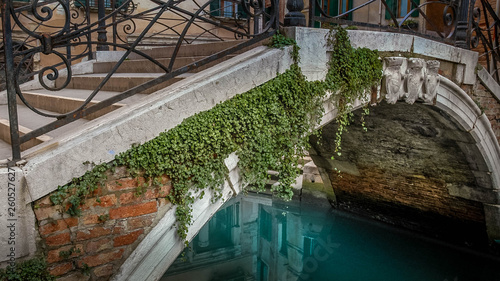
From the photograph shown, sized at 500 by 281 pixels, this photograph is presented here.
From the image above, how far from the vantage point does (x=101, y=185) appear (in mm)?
2117

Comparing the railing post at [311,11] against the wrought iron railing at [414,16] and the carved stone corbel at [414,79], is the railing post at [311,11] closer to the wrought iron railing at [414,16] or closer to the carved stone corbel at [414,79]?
the wrought iron railing at [414,16]

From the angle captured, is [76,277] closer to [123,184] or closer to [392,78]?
[123,184]

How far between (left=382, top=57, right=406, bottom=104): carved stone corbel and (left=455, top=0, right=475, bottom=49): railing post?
Answer: 121 centimetres

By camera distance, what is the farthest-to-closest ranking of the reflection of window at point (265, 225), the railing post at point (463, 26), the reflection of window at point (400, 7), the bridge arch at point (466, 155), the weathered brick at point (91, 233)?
1. the reflection of window at point (400, 7)
2. the reflection of window at point (265, 225)
3. the bridge arch at point (466, 155)
4. the railing post at point (463, 26)
5. the weathered brick at point (91, 233)

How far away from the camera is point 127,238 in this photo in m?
2.25

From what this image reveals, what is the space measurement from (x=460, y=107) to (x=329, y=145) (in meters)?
2.19

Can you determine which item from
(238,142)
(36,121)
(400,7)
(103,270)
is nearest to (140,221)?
(103,270)

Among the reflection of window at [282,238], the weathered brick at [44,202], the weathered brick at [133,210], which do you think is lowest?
the reflection of window at [282,238]

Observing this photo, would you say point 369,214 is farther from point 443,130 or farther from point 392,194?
point 443,130

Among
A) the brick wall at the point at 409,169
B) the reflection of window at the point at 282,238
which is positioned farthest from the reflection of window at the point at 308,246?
the brick wall at the point at 409,169

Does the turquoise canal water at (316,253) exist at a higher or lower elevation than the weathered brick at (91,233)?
lower

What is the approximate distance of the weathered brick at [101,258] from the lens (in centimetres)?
214

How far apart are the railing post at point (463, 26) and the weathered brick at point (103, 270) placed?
4.08 metres

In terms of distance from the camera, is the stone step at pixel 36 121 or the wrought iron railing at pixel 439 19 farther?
the wrought iron railing at pixel 439 19
